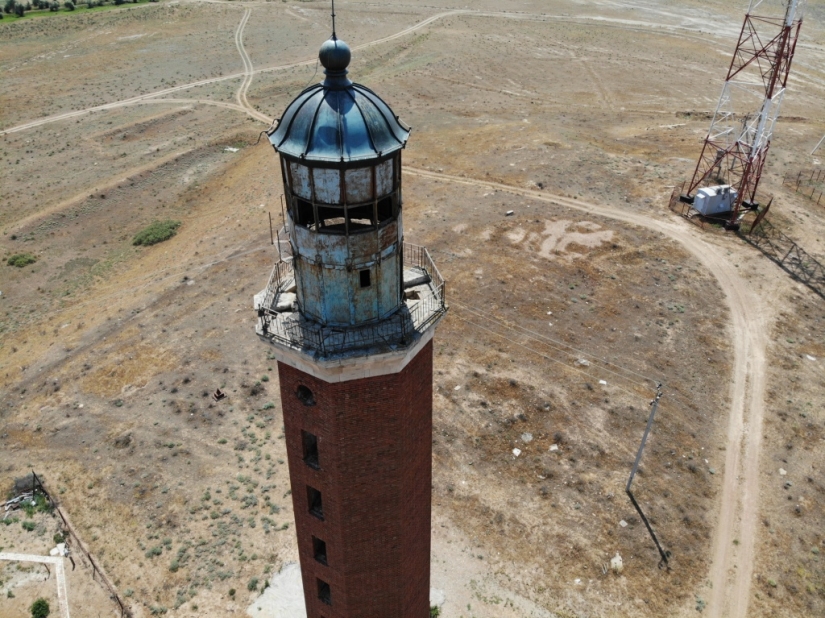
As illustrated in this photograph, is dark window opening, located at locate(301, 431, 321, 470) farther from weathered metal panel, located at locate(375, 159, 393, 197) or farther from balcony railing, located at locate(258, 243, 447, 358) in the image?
weathered metal panel, located at locate(375, 159, 393, 197)

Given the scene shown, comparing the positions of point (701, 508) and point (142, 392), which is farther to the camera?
point (142, 392)

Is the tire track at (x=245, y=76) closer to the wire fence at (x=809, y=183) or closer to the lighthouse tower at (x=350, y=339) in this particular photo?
the wire fence at (x=809, y=183)

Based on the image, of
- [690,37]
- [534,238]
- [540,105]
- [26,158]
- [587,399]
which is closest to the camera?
[587,399]

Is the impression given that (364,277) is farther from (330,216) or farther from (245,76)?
(245,76)

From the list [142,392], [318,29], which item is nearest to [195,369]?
[142,392]

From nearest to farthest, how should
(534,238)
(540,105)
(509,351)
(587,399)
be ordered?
(587,399)
(509,351)
(534,238)
(540,105)

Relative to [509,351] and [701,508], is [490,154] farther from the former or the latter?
[701,508]

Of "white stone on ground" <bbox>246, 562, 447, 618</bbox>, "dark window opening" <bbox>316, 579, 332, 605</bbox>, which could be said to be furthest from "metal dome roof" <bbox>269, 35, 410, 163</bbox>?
"white stone on ground" <bbox>246, 562, 447, 618</bbox>
